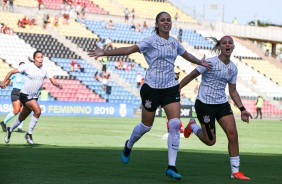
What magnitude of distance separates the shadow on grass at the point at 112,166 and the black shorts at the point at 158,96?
1068 mm

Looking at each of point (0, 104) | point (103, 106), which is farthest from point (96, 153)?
point (103, 106)

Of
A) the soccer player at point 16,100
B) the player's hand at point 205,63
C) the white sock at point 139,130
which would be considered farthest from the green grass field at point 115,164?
the soccer player at point 16,100

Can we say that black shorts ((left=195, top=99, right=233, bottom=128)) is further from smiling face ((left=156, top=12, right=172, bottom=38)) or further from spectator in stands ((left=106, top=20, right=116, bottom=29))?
spectator in stands ((left=106, top=20, right=116, bottom=29))

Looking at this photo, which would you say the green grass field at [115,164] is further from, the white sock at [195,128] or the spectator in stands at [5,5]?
the spectator in stands at [5,5]

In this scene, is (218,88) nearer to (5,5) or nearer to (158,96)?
(158,96)

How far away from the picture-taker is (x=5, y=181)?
34.7 feet

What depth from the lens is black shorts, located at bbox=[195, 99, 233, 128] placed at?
1281cm

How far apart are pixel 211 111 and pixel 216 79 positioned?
51cm

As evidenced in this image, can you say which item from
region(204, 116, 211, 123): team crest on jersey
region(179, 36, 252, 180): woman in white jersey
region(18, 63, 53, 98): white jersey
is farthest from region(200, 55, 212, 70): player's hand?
region(18, 63, 53, 98): white jersey

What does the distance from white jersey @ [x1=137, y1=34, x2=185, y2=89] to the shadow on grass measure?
4.63 ft

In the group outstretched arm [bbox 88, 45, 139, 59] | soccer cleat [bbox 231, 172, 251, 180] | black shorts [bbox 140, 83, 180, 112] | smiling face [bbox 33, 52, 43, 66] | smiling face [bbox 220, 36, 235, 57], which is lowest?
soccer cleat [bbox 231, 172, 251, 180]

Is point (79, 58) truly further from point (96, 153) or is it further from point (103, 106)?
point (96, 153)

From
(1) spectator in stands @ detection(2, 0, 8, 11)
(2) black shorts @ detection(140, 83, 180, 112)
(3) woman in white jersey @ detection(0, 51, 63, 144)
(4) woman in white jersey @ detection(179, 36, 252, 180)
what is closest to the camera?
(2) black shorts @ detection(140, 83, 180, 112)

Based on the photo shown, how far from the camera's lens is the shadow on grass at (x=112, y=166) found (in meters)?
11.6
